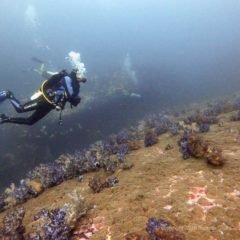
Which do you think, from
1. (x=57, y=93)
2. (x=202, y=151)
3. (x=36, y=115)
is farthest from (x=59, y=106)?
(x=202, y=151)

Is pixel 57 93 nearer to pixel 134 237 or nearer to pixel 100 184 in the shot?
pixel 100 184

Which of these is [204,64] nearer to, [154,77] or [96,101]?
[154,77]

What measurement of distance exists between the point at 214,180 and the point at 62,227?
3441 millimetres

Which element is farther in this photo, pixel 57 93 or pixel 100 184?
pixel 57 93

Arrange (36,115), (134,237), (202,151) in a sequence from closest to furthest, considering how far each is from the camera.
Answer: (134,237) < (202,151) < (36,115)

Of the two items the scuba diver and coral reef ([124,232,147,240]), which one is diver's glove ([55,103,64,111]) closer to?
the scuba diver

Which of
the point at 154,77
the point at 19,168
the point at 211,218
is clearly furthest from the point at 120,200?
the point at 154,77

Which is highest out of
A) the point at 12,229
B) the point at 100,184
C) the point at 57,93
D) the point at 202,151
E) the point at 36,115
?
the point at 57,93

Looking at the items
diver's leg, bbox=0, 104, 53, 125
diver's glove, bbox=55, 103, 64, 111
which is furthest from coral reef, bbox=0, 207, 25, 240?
diver's leg, bbox=0, 104, 53, 125

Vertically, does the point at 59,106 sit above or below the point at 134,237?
above

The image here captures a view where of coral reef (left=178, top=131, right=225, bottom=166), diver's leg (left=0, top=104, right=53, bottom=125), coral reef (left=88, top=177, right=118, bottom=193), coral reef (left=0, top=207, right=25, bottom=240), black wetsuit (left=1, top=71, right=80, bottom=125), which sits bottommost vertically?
coral reef (left=178, top=131, right=225, bottom=166)

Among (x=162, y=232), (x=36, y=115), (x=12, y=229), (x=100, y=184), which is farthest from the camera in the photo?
(x=36, y=115)

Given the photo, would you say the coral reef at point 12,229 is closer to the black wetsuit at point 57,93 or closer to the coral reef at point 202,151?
the black wetsuit at point 57,93

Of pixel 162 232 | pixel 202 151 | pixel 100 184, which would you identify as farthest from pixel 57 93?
pixel 162 232
